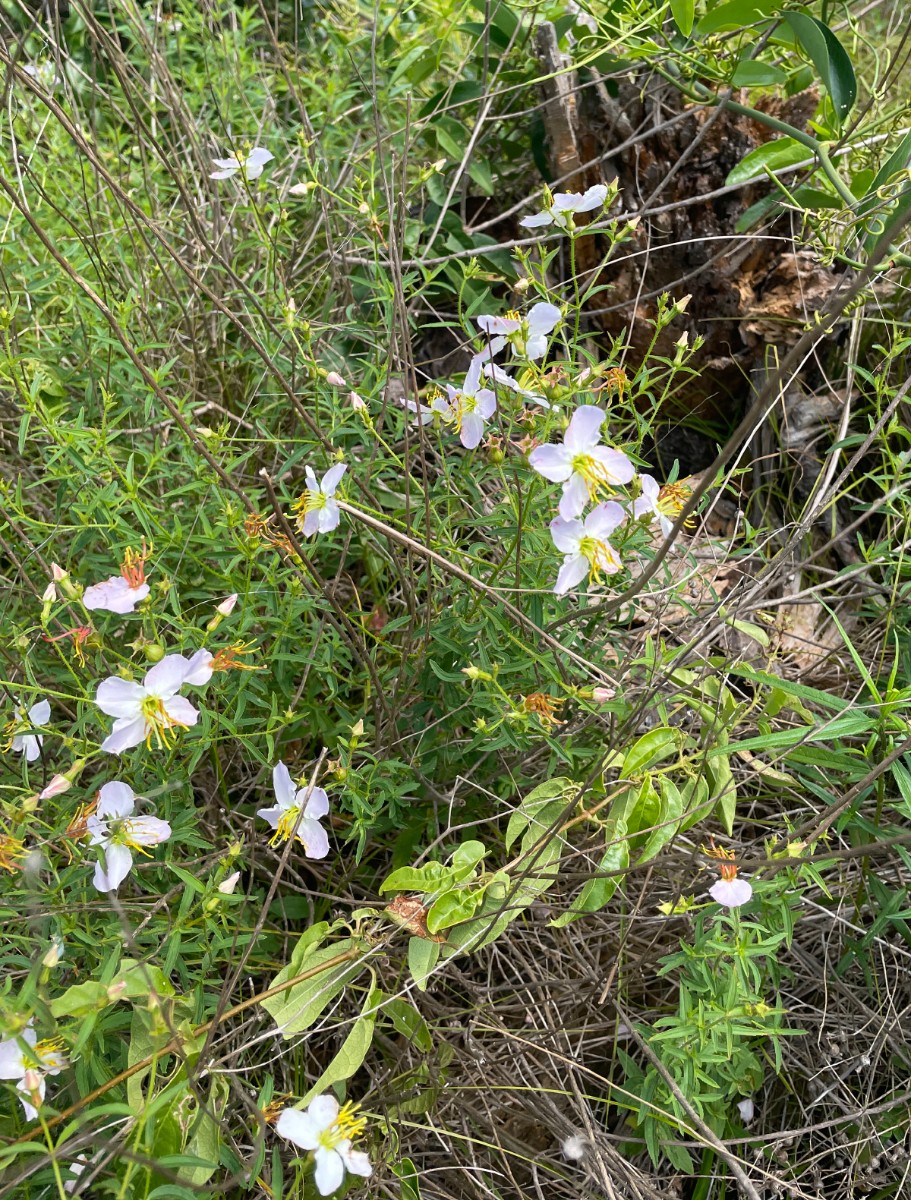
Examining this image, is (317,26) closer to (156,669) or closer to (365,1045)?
(156,669)

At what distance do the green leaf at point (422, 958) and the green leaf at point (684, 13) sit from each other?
168 centimetres

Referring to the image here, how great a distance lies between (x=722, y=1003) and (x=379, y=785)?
562 millimetres

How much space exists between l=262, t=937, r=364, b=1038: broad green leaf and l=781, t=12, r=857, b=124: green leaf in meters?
1.68

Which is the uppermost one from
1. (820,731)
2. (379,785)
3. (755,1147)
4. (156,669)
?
(156,669)

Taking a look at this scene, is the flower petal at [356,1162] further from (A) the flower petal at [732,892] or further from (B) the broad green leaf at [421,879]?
(A) the flower petal at [732,892]

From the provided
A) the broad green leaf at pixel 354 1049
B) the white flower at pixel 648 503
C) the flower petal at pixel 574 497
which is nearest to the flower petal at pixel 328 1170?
the broad green leaf at pixel 354 1049

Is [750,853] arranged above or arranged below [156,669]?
below

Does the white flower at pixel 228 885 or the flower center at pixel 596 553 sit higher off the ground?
the flower center at pixel 596 553

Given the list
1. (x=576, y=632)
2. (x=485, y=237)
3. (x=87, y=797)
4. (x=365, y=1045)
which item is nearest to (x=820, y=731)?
(x=576, y=632)

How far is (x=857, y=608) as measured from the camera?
2174 mm

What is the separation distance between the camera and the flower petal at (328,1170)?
1.02 m

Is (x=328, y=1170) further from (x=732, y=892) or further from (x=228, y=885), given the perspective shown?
(x=732, y=892)

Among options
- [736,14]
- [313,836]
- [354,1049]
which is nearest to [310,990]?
[354,1049]

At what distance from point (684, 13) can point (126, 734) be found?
1.64 m
